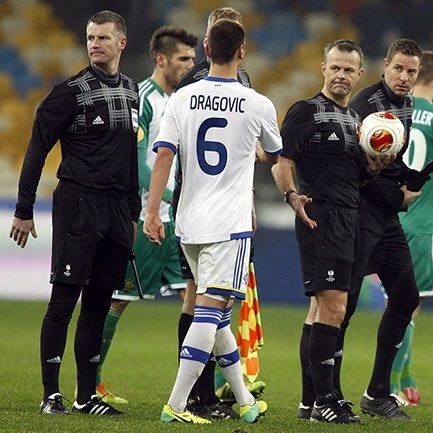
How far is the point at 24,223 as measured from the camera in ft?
23.2

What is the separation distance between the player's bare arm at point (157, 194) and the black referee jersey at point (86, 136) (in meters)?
0.57

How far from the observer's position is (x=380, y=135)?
729cm

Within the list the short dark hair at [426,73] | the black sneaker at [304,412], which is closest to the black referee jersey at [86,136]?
the black sneaker at [304,412]

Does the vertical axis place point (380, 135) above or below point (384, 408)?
above

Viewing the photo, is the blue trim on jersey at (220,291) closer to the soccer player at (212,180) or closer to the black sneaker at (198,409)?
the soccer player at (212,180)

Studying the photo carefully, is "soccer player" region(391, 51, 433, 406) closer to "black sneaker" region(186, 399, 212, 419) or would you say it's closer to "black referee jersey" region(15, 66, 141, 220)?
"black sneaker" region(186, 399, 212, 419)

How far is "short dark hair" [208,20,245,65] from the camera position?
671 cm

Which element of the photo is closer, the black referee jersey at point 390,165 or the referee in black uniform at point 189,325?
the referee in black uniform at point 189,325

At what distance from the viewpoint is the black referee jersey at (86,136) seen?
713 centimetres

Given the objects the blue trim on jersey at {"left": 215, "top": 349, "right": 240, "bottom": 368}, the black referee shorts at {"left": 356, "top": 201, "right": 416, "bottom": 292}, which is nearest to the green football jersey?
the black referee shorts at {"left": 356, "top": 201, "right": 416, "bottom": 292}

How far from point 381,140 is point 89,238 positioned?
1.73 meters

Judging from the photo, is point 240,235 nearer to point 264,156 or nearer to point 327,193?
point 264,156

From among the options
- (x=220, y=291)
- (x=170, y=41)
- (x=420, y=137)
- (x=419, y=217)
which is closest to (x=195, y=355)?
(x=220, y=291)

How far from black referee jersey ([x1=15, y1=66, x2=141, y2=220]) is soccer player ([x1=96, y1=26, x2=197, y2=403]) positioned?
148 centimetres
